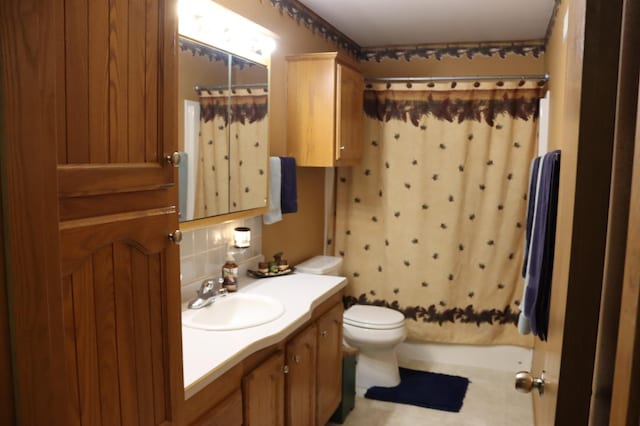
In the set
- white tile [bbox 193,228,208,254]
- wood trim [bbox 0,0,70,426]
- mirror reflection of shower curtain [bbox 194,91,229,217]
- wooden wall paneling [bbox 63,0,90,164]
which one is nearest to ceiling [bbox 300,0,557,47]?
mirror reflection of shower curtain [bbox 194,91,229,217]

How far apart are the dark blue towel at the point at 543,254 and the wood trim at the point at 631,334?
1.07 m

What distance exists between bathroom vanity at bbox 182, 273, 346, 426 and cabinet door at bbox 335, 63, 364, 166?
34.1 inches

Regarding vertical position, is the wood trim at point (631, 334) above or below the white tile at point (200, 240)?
above

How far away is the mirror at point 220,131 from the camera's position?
6.92 ft

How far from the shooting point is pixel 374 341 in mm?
3383

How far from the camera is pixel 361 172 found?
3.89 m

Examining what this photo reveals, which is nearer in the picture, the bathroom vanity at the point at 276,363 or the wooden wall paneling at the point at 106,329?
the wooden wall paneling at the point at 106,329

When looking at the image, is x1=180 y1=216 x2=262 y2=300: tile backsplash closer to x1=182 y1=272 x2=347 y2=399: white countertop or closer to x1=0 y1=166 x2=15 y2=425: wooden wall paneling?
x1=182 y1=272 x2=347 y2=399: white countertop

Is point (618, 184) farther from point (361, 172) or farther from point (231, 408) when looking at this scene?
point (361, 172)

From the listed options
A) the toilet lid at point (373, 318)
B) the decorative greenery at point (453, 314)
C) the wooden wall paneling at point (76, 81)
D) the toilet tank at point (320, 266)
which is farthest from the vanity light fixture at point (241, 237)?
the decorative greenery at point (453, 314)

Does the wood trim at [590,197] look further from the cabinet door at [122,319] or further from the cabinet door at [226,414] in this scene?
the cabinet door at [226,414]

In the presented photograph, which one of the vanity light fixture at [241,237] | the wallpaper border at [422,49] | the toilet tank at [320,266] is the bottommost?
the toilet tank at [320,266]

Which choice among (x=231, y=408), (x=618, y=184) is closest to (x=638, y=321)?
(x=618, y=184)

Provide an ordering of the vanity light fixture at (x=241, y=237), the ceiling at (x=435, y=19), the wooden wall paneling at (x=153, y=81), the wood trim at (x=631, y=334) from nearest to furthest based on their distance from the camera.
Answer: the wood trim at (x=631, y=334)
the wooden wall paneling at (x=153, y=81)
the vanity light fixture at (x=241, y=237)
the ceiling at (x=435, y=19)
